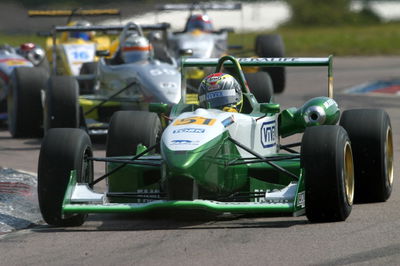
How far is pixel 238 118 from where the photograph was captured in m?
10.1

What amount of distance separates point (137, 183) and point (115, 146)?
26.1 inches

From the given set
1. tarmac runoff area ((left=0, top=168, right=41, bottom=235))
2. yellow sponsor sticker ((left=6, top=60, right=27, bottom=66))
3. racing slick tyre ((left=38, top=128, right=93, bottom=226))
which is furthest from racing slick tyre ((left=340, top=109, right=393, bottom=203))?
yellow sponsor sticker ((left=6, top=60, right=27, bottom=66))

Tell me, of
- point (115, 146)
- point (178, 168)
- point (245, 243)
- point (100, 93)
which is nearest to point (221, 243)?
point (245, 243)

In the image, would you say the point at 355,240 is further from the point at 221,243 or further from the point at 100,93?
the point at 100,93

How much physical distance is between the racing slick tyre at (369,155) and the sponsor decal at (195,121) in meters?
1.45

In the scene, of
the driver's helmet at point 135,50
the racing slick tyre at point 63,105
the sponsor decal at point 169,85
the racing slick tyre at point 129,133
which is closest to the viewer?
the racing slick tyre at point 129,133

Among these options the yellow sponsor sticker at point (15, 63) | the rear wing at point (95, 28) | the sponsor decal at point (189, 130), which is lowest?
the yellow sponsor sticker at point (15, 63)

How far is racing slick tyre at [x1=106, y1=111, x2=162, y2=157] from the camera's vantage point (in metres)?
10.8

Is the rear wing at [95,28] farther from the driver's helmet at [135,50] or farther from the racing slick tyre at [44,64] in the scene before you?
the racing slick tyre at [44,64]

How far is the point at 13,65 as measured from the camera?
62.5 ft

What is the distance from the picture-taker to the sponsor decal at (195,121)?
9609 mm

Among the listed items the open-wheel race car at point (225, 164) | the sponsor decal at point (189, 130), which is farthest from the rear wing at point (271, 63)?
the sponsor decal at point (189, 130)

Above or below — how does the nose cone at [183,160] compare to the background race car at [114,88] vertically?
above

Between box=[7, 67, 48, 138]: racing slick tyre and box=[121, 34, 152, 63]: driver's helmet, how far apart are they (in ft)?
4.00
